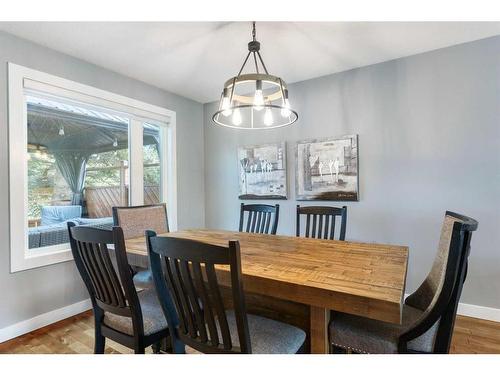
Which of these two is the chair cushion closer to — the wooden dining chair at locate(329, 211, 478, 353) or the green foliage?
the wooden dining chair at locate(329, 211, 478, 353)

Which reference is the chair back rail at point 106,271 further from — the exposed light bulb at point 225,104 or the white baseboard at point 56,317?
the white baseboard at point 56,317

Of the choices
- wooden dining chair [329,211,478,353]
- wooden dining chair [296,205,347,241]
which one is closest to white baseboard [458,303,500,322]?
wooden dining chair [296,205,347,241]

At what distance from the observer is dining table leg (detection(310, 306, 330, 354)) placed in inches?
45.1

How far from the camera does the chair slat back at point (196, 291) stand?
0.94 meters

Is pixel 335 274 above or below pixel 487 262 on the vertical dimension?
above

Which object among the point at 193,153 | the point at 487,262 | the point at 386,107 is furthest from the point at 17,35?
the point at 487,262

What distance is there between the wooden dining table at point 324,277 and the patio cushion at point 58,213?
1.17 metres

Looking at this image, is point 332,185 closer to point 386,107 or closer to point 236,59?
point 386,107

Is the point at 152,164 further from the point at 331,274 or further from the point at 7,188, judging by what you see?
the point at 331,274

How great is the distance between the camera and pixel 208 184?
390 cm

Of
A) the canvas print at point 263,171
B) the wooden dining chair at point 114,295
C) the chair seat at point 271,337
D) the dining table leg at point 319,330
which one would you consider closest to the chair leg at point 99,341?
the wooden dining chair at point 114,295

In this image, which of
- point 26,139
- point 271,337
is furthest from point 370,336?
point 26,139

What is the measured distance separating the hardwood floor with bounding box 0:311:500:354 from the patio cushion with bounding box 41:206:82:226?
88 cm

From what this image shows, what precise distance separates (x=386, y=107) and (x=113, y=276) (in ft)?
8.79
